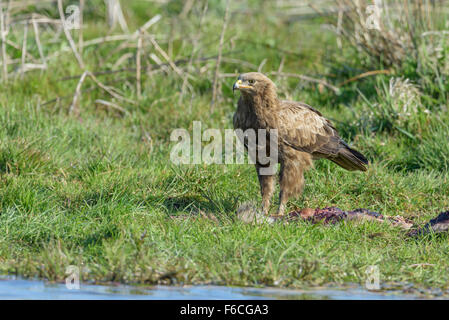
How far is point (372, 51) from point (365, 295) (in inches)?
212

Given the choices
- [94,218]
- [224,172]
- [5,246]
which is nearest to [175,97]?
[224,172]

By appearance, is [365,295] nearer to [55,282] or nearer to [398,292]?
[398,292]

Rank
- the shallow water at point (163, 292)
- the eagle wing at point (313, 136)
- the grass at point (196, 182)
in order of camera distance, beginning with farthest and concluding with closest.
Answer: the eagle wing at point (313, 136) → the grass at point (196, 182) → the shallow water at point (163, 292)

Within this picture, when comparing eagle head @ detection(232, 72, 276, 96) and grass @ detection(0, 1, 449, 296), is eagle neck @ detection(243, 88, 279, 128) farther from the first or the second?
grass @ detection(0, 1, 449, 296)

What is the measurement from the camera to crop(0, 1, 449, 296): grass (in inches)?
187

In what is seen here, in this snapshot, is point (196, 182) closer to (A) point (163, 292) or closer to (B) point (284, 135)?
(B) point (284, 135)

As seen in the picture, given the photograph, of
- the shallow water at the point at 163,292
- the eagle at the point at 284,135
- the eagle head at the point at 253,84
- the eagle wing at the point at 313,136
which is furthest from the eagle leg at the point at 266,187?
the shallow water at the point at 163,292

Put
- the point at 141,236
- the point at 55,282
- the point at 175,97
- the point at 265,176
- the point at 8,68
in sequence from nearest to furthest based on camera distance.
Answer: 1. the point at 55,282
2. the point at 141,236
3. the point at 265,176
4. the point at 175,97
5. the point at 8,68

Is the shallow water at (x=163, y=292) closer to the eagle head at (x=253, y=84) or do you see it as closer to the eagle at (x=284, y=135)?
the eagle at (x=284, y=135)

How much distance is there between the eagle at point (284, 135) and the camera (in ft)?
20.9

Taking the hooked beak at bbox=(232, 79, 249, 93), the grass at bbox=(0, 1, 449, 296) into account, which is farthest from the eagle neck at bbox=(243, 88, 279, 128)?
the grass at bbox=(0, 1, 449, 296)

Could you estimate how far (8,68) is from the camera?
951 centimetres

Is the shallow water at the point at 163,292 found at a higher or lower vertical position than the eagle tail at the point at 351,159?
lower

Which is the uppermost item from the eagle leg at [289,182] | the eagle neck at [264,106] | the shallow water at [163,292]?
the eagle neck at [264,106]
